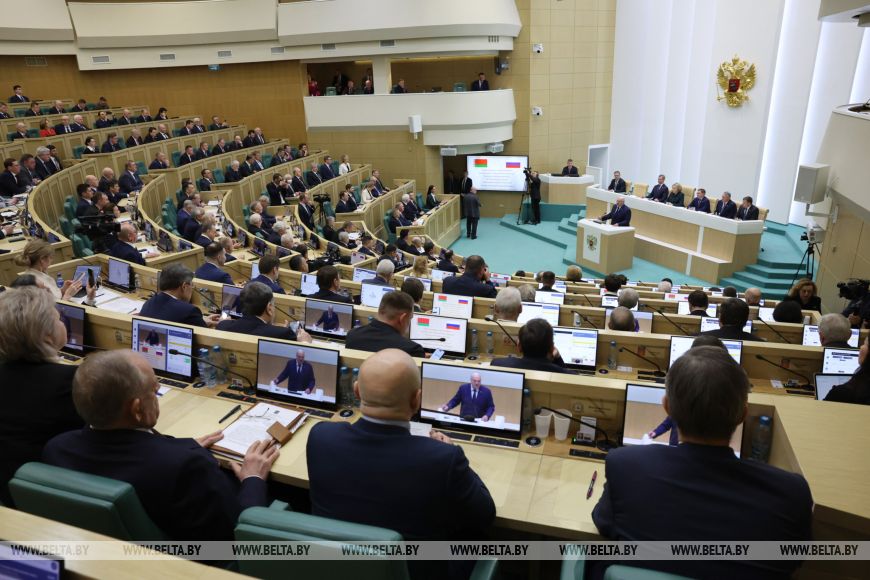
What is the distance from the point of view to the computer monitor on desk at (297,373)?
3324 mm

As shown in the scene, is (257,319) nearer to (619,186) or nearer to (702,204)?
(702,204)

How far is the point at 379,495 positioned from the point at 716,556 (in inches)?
38.1

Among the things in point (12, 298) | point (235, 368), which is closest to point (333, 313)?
point (235, 368)

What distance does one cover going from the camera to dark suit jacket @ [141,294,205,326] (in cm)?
409

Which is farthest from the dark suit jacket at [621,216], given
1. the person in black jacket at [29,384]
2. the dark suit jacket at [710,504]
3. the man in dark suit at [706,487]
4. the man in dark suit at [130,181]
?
the person in black jacket at [29,384]

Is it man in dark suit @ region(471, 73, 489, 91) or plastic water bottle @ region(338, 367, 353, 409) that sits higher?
man in dark suit @ region(471, 73, 489, 91)

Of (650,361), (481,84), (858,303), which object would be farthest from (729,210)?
(650,361)

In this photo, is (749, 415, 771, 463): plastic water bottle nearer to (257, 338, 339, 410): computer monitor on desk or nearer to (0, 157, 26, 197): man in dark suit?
(257, 338, 339, 410): computer monitor on desk

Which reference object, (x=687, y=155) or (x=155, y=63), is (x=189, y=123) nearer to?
(x=155, y=63)

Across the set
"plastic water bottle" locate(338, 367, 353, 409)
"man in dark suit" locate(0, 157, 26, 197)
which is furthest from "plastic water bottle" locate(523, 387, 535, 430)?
"man in dark suit" locate(0, 157, 26, 197)

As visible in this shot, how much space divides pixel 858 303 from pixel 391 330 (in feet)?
19.4

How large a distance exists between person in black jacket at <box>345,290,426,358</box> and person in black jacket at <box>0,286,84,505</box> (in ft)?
5.08

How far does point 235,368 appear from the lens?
3.67 meters

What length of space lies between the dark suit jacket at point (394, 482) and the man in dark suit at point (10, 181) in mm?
10671
